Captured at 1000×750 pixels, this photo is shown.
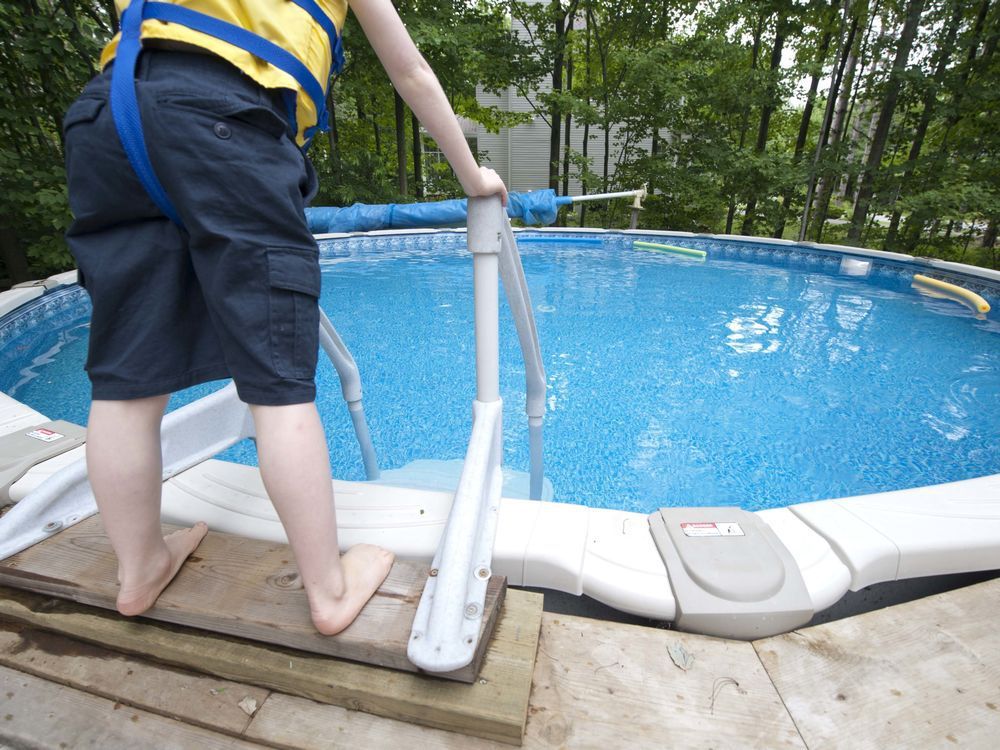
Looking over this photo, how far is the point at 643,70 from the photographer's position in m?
9.11

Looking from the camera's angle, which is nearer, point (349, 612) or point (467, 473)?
point (349, 612)

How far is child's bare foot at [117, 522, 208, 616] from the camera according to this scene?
78 cm

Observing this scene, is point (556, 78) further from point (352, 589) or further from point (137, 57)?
point (352, 589)

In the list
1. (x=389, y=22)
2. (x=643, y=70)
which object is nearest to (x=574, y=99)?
(x=643, y=70)

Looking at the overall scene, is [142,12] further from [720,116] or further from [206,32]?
[720,116]

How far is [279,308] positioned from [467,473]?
1.61 ft

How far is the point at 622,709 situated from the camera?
699 millimetres

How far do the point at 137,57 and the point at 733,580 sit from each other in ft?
3.96

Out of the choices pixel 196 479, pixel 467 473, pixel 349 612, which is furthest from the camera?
pixel 196 479

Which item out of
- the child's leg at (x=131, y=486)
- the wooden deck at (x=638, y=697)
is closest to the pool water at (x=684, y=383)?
the wooden deck at (x=638, y=697)

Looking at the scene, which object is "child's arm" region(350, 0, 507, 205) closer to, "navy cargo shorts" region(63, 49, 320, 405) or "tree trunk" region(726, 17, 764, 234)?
"navy cargo shorts" region(63, 49, 320, 405)

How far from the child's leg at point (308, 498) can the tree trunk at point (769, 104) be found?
10.4m

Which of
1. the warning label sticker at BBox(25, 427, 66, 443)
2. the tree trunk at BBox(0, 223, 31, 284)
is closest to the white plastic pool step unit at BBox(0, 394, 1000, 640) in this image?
the warning label sticker at BBox(25, 427, 66, 443)

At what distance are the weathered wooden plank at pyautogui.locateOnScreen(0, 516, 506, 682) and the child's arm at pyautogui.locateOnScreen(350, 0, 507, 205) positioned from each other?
0.79 m
